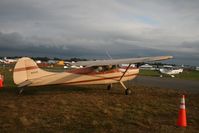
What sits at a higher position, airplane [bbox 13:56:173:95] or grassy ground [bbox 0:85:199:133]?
airplane [bbox 13:56:173:95]

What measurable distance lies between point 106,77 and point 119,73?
0.83 meters

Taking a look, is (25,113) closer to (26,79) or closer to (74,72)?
(26,79)

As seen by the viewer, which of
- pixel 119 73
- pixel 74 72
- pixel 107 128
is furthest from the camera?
pixel 119 73

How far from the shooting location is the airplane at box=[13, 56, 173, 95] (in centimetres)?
1288

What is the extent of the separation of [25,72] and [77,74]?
274cm

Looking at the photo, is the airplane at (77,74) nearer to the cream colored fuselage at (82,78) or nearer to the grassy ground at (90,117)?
the cream colored fuselage at (82,78)

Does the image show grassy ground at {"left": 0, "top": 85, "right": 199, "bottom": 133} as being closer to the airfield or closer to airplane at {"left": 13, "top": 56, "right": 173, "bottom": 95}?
the airfield

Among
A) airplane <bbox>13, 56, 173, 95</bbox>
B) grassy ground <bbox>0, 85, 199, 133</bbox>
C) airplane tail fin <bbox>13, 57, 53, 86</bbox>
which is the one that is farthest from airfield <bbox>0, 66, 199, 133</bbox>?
airplane <bbox>13, 56, 173, 95</bbox>

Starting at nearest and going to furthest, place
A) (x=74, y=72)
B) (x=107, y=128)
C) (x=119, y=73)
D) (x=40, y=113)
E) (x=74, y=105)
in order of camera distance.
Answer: (x=107, y=128), (x=40, y=113), (x=74, y=105), (x=74, y=72), (x=119, y=73)

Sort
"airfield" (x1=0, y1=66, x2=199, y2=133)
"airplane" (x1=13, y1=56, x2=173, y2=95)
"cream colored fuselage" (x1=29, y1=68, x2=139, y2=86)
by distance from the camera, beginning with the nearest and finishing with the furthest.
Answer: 1. "airfield" (x1=0, y1=66, x2=199, y2=133)
2. "airplane" (x1=13, y1=56, x2=173, y2=95)
3. "cream colored fuselage" (x1=29, y1=68, x2=139, y2=86)

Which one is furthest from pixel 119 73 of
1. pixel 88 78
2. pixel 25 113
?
A: pixel 25 113

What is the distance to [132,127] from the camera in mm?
6867

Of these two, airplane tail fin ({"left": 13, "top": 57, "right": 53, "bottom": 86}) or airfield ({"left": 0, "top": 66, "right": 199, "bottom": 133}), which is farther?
airplane tail fin ({"left": 13, "top": 57, "right": 53, "bottom": 86})

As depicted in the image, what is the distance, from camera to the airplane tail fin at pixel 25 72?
12766 millimetres
